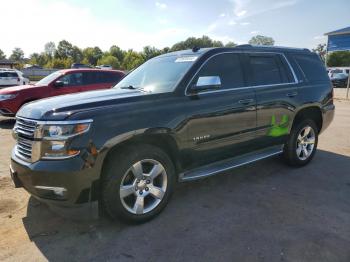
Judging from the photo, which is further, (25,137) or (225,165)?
(225,165)

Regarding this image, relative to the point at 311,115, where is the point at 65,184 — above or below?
below

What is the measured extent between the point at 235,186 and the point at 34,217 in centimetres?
271

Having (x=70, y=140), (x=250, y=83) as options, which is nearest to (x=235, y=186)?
(x=250, y=83)

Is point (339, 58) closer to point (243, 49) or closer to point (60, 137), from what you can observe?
point (243, 49)

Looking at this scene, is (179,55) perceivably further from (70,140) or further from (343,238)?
(343,238)

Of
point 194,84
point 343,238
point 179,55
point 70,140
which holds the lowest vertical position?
point 343,238

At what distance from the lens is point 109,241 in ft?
10.6

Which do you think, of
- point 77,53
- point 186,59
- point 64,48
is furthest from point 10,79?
point 64,48

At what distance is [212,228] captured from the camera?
3477 mm

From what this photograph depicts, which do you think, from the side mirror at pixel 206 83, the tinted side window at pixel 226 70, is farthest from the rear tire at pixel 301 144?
the side mirror at pixel 206 83

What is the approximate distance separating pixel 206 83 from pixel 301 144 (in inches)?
104

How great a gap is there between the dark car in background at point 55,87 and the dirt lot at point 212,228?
5418 millimetres

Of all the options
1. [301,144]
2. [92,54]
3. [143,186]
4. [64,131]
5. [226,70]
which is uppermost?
[92,54]

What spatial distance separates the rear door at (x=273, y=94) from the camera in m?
4.68
